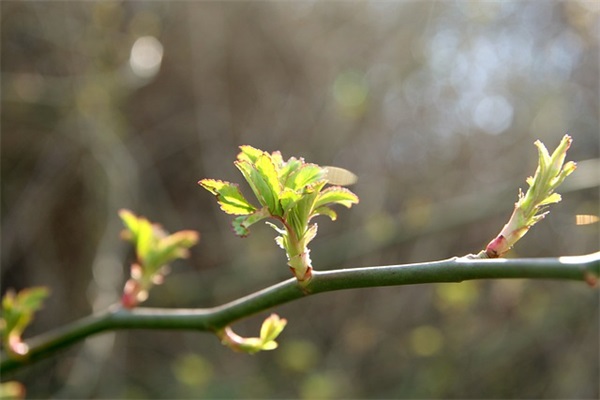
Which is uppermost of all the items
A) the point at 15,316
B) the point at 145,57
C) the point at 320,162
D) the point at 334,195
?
the point at 145,57

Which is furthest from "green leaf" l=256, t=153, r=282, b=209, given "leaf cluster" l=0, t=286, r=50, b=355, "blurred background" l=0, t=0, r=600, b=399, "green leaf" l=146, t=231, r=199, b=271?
"blurred background" l=0, t=0, r=600, b=399

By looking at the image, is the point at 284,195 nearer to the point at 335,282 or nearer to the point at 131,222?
the point at 335,282

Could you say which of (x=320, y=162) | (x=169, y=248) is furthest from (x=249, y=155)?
(x=320, y=162)

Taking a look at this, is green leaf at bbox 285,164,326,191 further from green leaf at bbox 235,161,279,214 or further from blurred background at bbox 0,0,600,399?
blurred background at bbox 0,0,600,399

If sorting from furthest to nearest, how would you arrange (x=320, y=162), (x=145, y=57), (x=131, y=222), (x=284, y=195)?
(x=320, y=162), (x=145, y=57), (x=131, y=222), (x=284, y=195)

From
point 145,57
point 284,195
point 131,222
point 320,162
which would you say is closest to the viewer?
point 284,195

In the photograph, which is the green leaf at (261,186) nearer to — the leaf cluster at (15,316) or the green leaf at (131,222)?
the green leaf at (131,222)

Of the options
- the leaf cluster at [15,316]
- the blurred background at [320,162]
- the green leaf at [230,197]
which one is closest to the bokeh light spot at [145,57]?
the blurred background at [320,162]
